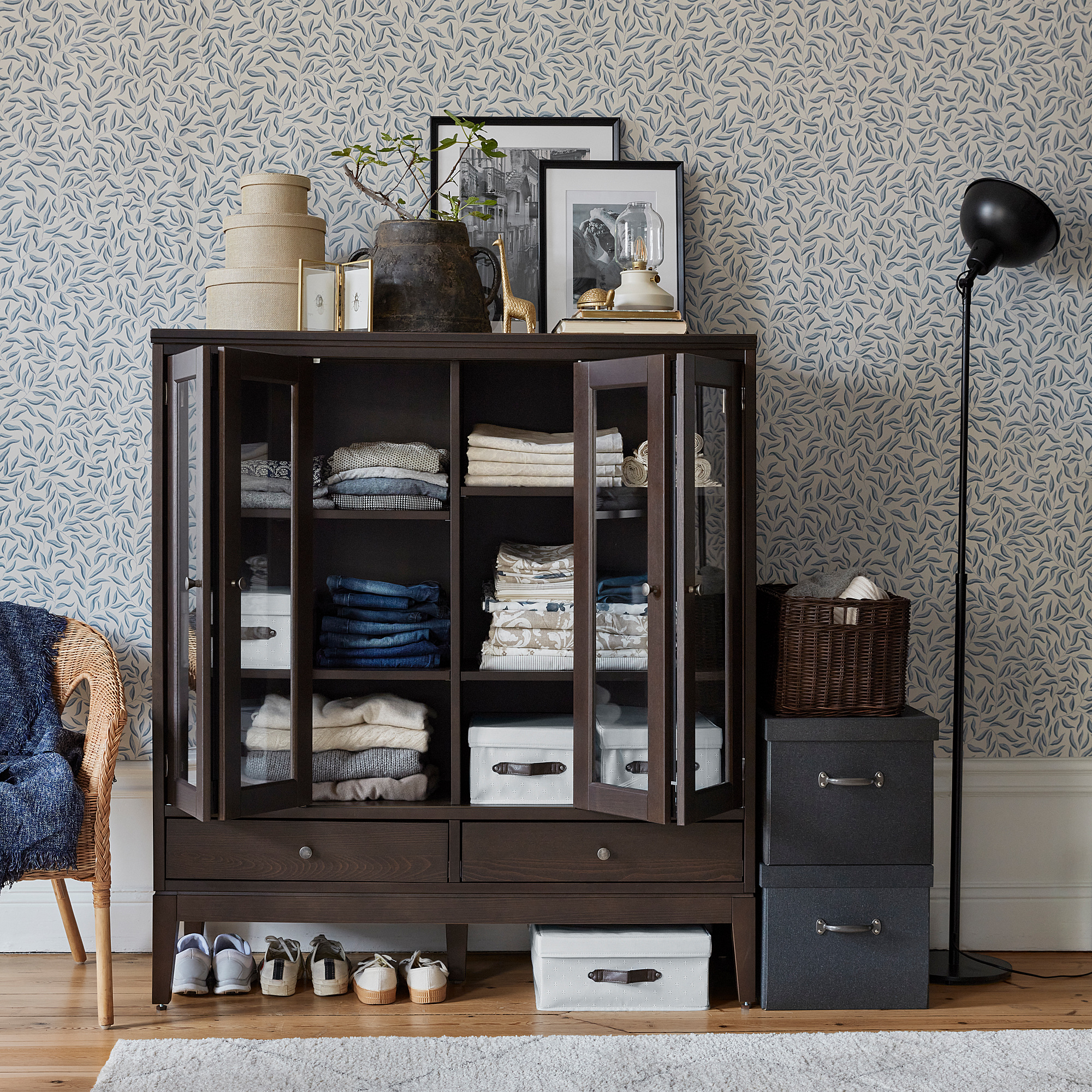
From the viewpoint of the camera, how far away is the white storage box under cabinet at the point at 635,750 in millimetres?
2135

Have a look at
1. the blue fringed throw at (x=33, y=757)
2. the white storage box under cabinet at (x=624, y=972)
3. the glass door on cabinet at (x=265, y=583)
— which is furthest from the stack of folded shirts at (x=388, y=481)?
the white storage box under cabinet at (x=624, y=972)

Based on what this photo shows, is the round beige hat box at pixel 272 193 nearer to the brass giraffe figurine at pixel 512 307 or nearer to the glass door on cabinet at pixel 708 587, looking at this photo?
the brass giraffe figurine at pixel 512 307

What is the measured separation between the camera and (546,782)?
7.39ft

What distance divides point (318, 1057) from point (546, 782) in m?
0.71

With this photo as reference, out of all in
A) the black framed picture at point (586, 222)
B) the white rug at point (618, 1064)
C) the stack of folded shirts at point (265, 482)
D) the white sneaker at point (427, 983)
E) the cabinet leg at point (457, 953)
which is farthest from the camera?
the black framed picture at point (586, 222)

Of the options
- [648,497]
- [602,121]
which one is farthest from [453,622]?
[602,121]

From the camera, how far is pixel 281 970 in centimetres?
227

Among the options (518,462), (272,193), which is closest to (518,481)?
(518,462)

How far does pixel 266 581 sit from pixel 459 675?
0.47m

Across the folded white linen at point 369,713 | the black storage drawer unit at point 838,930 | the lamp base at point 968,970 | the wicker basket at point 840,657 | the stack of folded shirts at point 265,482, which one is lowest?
the lamp base at point 968,970

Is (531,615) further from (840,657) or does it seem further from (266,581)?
(840,657)

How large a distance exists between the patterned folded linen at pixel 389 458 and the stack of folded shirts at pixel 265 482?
159mm

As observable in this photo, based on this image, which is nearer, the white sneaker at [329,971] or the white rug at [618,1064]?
the white rug at [618,1064]

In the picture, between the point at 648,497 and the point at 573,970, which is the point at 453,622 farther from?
the point at 573,970
